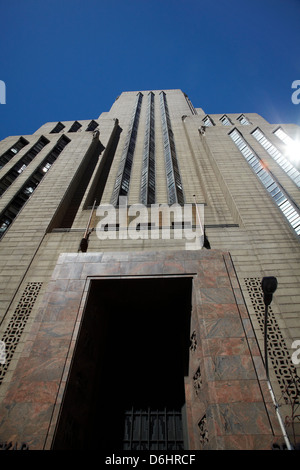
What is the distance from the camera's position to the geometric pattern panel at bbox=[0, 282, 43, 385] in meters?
8.38

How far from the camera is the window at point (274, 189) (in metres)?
13.4

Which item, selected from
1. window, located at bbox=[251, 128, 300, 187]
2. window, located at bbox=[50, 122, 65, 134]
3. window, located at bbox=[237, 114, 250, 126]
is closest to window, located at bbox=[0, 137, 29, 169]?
window, located at bbox=[50, 122, 65, 134]

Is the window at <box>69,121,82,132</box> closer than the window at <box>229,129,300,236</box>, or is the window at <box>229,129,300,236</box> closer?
the window at <box>229,129,300,236</box>

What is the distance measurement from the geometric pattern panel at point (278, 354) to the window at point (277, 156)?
997 centimetres

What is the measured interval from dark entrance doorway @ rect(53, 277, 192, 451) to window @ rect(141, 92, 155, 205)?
8178 millimetres

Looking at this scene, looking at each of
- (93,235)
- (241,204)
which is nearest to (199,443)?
(93,235)

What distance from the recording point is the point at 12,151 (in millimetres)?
21938

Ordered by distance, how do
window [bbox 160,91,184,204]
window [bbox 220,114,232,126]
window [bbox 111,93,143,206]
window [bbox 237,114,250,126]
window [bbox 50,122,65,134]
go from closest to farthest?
1. window [bbox 160,91,184,204]
2. window [bbox 111,93,143,206]
3. window [bbox 50,122,65,134]
4. window [bbox 237,114,250,126]
5. window [bbox 220,114,232,126]

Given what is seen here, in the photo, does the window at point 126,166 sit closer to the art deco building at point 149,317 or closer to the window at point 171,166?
the art deco building at point 149,317

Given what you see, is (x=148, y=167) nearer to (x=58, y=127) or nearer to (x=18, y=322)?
(x=18, y=322)

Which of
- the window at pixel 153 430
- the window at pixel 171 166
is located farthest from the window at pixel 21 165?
the window at pixel 153 430

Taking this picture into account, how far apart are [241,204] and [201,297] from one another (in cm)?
756

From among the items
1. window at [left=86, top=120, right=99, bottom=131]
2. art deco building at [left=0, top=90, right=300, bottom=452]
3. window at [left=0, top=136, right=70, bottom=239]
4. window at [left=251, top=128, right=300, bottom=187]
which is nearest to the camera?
art deco building at [left=0, top=90, right=300, bottom=452]

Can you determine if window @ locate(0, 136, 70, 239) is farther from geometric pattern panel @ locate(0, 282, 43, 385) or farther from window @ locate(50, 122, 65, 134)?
window @ locate(50, 122, 65, 134)
